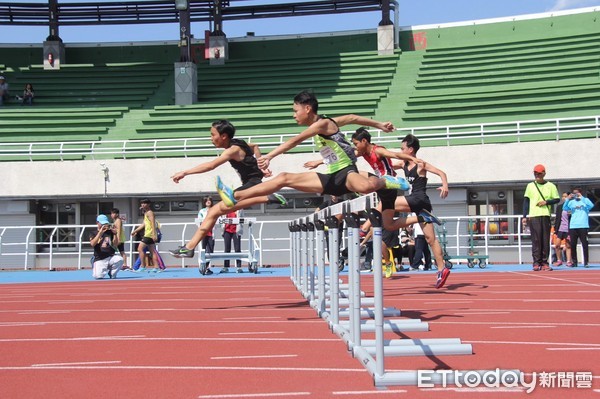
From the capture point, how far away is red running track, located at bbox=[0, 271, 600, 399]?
477cm

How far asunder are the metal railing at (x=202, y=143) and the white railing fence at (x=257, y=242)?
8.44ft

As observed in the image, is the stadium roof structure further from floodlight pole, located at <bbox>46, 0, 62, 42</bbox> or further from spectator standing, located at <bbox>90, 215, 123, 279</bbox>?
spectator standing, located at <bbox>90, 215, 123, 279</bbox>

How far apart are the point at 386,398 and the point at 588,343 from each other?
8.34 feet

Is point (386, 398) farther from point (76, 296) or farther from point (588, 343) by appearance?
point (76, 296)

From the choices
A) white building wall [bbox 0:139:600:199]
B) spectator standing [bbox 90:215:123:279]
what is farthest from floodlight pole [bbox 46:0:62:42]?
spectator standing [bbox 90:215:123:279]

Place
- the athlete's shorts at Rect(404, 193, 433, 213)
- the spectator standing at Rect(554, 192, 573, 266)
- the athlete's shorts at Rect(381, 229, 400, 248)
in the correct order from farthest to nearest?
1. the spectator standing at Rect(554, 192, 573, 266)
2. the athlete's shorts at Rect(381, 229, 400, 248)
3. the athlete's shorts at Rect(404, 193, 433, 213)

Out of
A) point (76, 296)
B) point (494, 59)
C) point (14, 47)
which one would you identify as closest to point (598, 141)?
point (494, 59)

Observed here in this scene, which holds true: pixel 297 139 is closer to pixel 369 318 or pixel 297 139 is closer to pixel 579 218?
pixel 369 318

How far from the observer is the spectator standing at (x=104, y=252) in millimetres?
16922

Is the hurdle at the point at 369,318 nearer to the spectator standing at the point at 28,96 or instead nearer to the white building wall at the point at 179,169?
the white building wall at the point at 179,169

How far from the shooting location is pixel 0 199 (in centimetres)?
2573

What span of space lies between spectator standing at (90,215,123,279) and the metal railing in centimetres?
836

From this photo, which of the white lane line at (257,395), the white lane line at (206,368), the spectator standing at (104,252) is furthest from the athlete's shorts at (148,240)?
the white lane line at (257,395)

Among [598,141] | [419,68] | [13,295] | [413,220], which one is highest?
[419,68]
